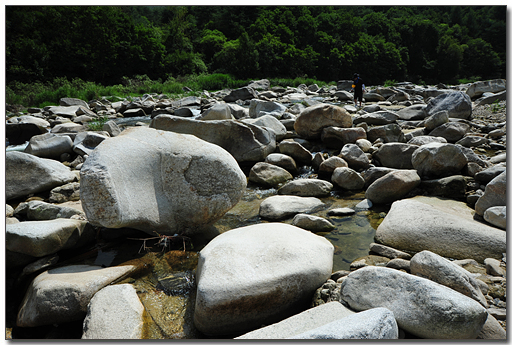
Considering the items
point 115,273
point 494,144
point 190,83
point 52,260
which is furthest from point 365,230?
point 190,83

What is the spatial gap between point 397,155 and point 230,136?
11.4 feet

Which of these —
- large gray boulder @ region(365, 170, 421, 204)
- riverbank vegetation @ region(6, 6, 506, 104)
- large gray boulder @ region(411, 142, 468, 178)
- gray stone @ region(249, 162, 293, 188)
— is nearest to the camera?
large gray boulder @ region(365, 170, 421, 204)

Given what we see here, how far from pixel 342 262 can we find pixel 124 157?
2.65 metres

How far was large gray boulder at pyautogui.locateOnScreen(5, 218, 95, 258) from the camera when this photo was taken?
3031 mm

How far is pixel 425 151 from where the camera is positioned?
5027mm

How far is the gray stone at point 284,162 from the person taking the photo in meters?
6.63

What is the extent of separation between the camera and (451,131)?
A: 23.8 ft

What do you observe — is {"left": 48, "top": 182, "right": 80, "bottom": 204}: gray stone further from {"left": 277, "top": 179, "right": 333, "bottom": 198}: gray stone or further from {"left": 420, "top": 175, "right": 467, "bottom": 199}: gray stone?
{"left": 420, "top": 175, "right": 467, "bottom": 199}: gray stone

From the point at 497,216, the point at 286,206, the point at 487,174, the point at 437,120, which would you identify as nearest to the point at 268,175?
the point at 286,206

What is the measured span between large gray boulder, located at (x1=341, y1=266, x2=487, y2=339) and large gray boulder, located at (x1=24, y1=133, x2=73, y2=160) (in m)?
7.48

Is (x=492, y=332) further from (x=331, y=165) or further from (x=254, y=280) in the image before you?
(x=331, y=165)

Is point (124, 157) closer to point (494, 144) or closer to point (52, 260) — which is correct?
point (52, 260)

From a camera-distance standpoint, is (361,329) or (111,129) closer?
(361,329)

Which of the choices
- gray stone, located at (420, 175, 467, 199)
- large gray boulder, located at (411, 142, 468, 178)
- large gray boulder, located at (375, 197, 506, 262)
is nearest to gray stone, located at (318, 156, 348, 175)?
large gray boulder, located at (411, 142, 468, 178)
